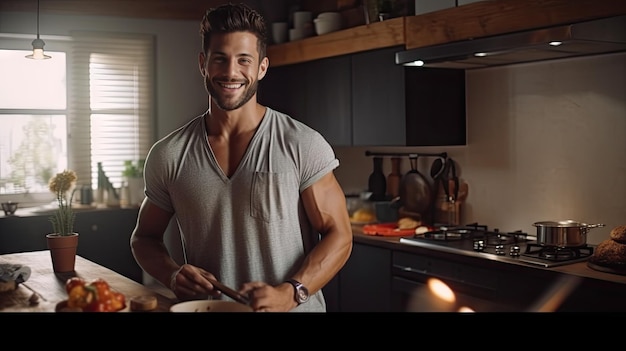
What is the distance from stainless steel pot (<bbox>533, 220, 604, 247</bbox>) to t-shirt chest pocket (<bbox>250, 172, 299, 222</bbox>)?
0.99 m

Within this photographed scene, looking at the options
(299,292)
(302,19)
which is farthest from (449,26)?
(299,292)

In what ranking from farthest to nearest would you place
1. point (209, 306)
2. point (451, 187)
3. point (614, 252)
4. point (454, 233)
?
1. point (451, 187)
2. point (454, 233)
3. point (614, 252)
4. point (209, 306)

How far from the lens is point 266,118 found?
168cm

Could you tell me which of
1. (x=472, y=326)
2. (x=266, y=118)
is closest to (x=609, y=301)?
(x=472, y=326)

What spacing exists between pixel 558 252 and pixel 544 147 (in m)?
0.47

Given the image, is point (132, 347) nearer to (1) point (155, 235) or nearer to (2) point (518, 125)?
(1) point (155, 235)

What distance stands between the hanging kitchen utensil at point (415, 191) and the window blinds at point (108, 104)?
1248 mm

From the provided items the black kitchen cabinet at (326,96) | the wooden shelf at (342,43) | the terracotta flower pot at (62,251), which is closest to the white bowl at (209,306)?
the terracotta flower pot at (62,251)

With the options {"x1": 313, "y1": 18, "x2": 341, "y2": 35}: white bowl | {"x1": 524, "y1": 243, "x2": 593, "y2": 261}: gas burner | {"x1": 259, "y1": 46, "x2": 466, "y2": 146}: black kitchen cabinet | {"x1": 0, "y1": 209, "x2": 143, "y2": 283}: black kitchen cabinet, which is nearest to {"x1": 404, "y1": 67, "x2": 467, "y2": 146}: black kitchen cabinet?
{"x1": 259, "y1": 46, "x2": 466, "y2": 146}: black kitchen cabinet

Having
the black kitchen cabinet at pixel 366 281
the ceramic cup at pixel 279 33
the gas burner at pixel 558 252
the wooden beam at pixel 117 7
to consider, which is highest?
the ceramic cup at pixel 279 33

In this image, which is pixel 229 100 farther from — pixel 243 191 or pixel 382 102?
pixel 382 102

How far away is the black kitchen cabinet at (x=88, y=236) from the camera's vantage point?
1.89 meters

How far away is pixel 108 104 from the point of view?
1.96 m

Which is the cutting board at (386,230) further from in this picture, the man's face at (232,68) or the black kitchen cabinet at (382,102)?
the man's face at (232,68)
